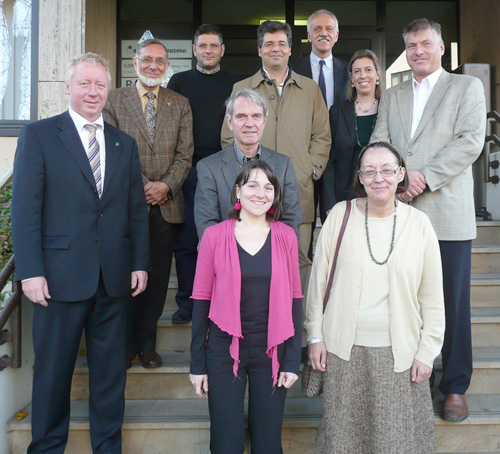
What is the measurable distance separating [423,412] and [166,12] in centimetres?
741

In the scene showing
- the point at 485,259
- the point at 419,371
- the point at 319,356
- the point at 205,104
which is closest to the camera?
the point at 419,371

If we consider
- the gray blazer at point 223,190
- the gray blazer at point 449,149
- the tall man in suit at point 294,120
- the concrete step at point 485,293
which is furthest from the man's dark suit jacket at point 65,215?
the concrete step at point 485,293

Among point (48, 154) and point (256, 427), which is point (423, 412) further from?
point (48, 154)

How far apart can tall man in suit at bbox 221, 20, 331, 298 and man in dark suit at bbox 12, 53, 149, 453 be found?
956 mm

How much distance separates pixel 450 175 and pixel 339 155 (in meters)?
0.96

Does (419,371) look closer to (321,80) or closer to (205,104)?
(205,104)

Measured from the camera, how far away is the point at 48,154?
271 centimetres

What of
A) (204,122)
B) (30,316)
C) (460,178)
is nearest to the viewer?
(460,178)

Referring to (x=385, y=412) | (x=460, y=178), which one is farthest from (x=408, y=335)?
(x=460, y=178)

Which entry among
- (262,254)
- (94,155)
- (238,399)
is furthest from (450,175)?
(94,155)

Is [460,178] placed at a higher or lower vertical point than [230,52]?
lower

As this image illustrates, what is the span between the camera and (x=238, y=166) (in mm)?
2904

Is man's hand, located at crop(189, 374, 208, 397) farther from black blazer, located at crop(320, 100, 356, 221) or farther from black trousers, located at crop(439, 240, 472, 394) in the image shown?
black blazer, located at crop(320, 100, 356, 221)

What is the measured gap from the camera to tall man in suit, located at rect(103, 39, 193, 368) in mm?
3506
